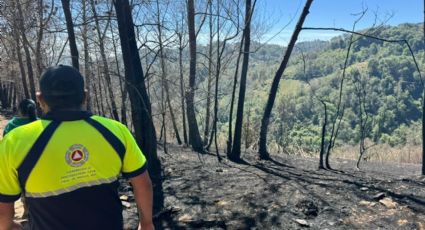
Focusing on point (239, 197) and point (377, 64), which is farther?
point (377, 64)

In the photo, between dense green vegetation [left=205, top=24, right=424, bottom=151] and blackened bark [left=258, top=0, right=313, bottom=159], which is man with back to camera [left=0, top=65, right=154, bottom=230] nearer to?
blackened bark [left=258, top=0, right=313, bottom=159]

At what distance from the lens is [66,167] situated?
1949mm

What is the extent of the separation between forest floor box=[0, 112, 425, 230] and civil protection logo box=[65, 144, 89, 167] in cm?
319

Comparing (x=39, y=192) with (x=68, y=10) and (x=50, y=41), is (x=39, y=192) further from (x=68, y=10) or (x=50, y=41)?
(x=50, y=41)

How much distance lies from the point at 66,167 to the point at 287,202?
3.99 m

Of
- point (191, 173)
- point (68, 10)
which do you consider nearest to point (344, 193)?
point (191, 173)

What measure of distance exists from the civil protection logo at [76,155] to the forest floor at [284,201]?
319 centimetres

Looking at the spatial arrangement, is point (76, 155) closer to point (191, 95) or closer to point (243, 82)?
point (243, 82)

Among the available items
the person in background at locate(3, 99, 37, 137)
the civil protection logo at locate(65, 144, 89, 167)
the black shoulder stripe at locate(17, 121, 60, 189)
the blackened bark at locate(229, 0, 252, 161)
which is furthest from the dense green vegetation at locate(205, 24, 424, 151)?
the black shoulder stripe at locate(17, 121, 60, 189)

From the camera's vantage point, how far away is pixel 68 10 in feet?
31.7

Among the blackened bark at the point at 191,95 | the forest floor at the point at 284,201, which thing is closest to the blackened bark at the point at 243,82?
the forest floor at the point at 284,201

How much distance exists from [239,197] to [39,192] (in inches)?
162

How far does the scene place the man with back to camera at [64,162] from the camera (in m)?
1.92

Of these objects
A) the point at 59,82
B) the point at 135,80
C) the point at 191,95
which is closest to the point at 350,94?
the point at 191,95
